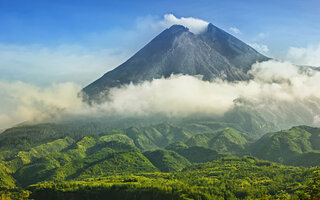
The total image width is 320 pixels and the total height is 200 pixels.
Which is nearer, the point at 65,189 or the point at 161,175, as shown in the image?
the point at 65,189

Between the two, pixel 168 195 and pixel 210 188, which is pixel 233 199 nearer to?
pixel 210 188

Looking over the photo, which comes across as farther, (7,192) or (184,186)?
(7,192)

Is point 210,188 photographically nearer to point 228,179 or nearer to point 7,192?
point 228,179

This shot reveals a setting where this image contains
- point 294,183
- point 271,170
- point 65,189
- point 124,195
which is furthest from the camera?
point 271,170

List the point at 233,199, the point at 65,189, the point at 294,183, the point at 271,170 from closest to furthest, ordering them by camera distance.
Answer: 1. the point at 233,199
2. the point at 294,183
3. the point at 65,189
4. the point at 271,170

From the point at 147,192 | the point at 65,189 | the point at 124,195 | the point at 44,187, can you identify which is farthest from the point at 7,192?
the point at 147,192

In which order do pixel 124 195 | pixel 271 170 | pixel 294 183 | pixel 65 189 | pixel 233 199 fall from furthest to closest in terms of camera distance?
1. pixel 271 170
2. pixel 65 189
3. pixel 124 195
4. pixel 294 183
5. pixel 233 199

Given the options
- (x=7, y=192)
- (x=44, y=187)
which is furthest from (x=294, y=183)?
(x=7, y=192)

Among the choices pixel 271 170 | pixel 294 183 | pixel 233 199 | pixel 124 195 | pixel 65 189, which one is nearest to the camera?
pixel 233 199

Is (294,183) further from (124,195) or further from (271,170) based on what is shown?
(124,195)
